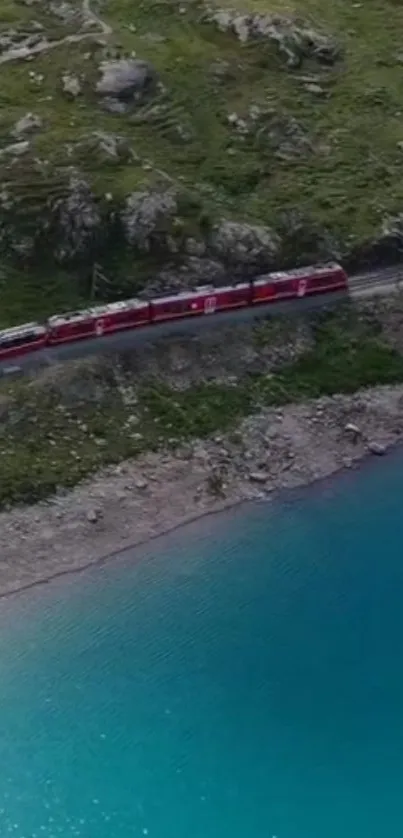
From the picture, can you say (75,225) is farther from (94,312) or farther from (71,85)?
(71,85)

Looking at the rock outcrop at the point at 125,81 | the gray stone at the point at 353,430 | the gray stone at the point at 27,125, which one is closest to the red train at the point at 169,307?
the gray stone at the point at 353,430

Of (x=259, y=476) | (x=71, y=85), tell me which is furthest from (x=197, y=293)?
(x=71, y=85)

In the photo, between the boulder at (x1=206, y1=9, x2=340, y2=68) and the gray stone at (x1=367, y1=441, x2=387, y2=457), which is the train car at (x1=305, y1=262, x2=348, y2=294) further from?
the boulder at (x1=206, y1=9, x2=340, y2=68)

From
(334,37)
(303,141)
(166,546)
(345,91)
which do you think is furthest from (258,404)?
(334,37)

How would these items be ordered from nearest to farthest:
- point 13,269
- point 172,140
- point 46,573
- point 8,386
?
1. point 46,573
2. point 8,386
3. point 13,269
4. point 172,140

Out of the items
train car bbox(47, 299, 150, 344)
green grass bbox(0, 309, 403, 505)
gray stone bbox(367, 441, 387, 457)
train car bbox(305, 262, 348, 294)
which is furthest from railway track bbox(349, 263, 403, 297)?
train car bbox(47, 299, 150, 344)

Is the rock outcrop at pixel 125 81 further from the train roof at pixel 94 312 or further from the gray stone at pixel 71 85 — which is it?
the train roof at pixel 94 312

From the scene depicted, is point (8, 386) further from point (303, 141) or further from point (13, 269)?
point (303, 141)
